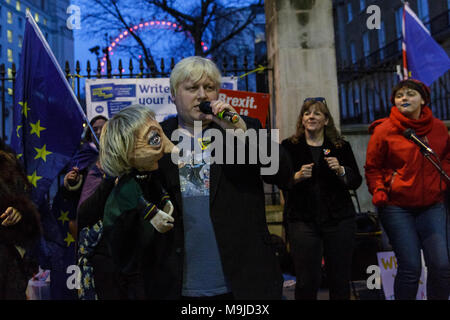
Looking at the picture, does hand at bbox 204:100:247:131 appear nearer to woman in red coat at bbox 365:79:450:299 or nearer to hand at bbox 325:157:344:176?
hand at bbox 325:157:344:176

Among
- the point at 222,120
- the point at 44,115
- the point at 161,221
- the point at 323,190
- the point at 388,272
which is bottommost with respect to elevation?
the point at 388,272

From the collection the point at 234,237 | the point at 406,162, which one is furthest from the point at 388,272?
the point at 234,237

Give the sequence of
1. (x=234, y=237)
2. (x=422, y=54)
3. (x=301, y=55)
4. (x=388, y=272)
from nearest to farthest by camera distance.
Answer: (x=234, y=237) → (x=388, y=272) → (x=422, y=54) → (x=301, y=55)

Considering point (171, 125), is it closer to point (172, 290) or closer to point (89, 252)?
point (172, 290)

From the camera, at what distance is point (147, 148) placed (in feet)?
6.72

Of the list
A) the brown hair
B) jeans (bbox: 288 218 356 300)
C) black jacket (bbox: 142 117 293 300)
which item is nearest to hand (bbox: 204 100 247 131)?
black jacket (bbox: 142 117 293 300)

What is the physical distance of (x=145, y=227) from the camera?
1.95 meters

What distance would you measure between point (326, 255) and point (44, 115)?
9.88ft

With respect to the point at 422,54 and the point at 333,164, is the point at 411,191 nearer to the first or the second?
the point at 333,164

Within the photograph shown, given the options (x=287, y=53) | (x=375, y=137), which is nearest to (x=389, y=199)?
(x=375, y=137)

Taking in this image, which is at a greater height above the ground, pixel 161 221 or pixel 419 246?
Result: pixel 161 221

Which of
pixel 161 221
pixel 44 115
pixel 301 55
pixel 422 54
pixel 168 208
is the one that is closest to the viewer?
pixel 161 221

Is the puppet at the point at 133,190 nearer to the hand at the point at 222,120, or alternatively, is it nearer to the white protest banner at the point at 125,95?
the hand at the point at 222,120

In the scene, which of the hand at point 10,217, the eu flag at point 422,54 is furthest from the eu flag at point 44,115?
the eu flag at point 422,54
